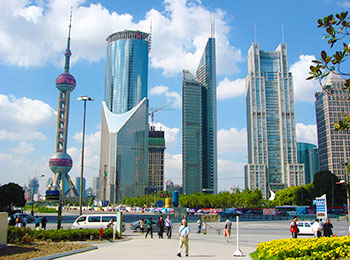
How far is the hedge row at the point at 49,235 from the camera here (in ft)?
67.1

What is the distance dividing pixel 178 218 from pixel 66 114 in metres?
159

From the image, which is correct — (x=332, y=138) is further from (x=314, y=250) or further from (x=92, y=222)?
(x=314, y=250)

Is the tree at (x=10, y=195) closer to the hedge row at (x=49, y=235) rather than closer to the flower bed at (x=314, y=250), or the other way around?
the hedge row at (x=49, y=235)

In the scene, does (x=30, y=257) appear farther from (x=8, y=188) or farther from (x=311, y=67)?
(x=8, y=188)

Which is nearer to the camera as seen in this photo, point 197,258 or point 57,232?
point 197,258

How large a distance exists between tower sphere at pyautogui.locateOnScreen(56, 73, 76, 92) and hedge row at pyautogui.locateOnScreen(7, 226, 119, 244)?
18173 centimetres

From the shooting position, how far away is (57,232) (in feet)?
76.9

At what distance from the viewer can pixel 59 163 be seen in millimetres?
195375

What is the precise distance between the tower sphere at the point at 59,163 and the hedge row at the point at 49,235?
179807 millimetres

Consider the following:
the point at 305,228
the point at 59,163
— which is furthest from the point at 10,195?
the point at 59,163

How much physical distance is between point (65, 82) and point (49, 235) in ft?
601

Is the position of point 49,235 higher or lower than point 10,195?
lower

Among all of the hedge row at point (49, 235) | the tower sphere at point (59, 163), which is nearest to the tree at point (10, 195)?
the hedge row at point (49, 235)

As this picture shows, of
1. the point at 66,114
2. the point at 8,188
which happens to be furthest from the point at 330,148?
the point at 8,188
